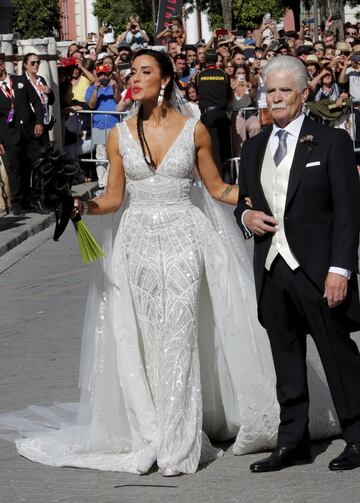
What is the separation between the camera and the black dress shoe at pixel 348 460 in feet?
19.9

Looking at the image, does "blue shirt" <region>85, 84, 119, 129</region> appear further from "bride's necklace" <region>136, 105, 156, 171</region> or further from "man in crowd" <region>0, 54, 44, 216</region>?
"bride's necklace" <region>136, 105, 156, 171</region>

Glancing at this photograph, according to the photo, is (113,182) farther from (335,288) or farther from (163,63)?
(335,288)

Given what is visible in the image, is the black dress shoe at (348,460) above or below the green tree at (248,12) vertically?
above

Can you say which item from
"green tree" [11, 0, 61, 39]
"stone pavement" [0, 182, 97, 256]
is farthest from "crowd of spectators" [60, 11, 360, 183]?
"green tree" [11, 0, 61, 39]

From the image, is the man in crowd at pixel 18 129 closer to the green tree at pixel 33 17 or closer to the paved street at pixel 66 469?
the paved street at pixel 66 469

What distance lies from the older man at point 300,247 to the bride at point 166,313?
0.44 metres

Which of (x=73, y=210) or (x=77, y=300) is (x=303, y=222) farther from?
(x=77, y=300)

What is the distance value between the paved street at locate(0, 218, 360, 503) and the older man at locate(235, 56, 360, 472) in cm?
22

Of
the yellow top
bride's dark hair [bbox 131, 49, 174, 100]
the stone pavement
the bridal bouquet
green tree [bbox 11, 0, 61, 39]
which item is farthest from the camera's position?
green tree [bbox 11, 0, 61, 39]

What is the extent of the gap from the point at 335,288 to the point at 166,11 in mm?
31373

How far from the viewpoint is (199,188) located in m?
6.75

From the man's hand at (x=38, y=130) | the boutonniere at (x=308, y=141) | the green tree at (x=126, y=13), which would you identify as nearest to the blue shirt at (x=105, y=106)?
the man's hand at (x=38, y=130)

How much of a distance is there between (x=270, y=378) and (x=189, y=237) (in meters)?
0.80

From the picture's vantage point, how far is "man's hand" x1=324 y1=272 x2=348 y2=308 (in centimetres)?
573
